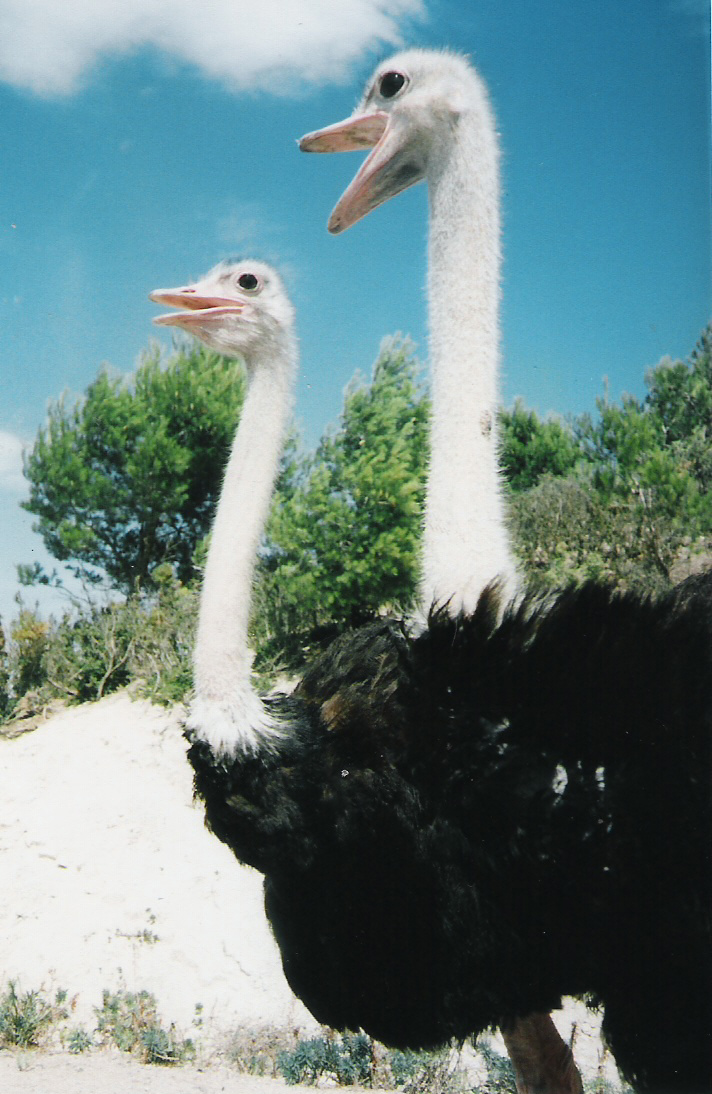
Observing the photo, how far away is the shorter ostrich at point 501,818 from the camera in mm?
1741

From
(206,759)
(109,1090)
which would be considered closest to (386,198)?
(206,759)

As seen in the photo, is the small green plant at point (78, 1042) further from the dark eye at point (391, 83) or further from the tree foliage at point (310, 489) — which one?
the dark eye at point (391, 83)

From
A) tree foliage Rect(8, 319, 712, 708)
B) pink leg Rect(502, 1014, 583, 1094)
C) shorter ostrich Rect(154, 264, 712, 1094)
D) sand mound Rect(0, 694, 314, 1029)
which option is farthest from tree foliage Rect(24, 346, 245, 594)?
pink leg Rect(502, 1014, 583, 1094)

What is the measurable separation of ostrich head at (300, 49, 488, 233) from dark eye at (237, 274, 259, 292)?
0.40 meters

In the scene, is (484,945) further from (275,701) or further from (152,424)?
(152,424)

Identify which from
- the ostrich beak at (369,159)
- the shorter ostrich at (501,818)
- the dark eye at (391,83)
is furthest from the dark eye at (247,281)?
the shorter ostrich at (501,818)

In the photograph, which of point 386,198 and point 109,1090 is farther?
point 109,1090

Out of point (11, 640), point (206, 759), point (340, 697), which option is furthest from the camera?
point (11, 640)

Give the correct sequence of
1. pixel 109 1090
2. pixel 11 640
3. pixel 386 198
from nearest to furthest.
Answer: pixel 386 198, pixel 109 1090, pixel 11 640

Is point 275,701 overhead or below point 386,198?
below

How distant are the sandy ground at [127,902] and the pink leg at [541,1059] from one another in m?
0.98

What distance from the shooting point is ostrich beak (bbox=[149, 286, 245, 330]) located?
2.44m

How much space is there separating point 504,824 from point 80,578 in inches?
95.6

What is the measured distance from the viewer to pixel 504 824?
68.5 inches
